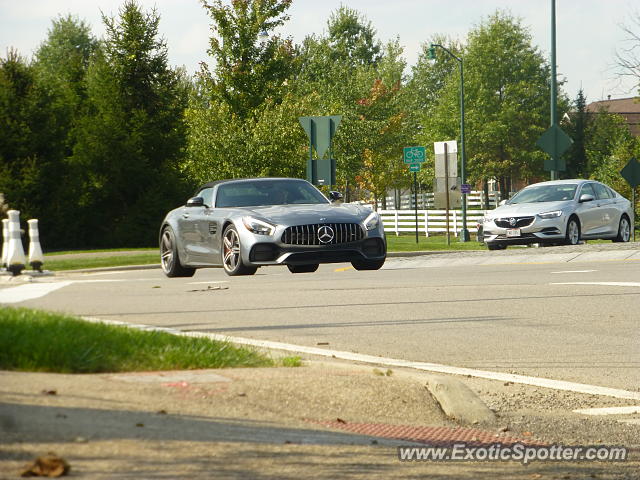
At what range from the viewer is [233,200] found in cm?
1340

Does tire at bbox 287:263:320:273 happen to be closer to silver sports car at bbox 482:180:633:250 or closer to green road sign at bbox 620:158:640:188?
silver sports car at bbox 482:180:633:250

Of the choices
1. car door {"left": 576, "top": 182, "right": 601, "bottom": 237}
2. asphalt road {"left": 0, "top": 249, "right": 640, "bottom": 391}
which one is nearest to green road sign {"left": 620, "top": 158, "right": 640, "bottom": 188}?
car door {"left": 576, "top": 182, "right": 601, "bottom": 237}

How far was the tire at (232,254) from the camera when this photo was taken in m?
12.3

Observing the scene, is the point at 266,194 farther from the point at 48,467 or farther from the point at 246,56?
the point at 246,56

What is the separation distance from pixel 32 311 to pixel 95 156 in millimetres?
30112

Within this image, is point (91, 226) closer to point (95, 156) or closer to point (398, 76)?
point (95, 156)

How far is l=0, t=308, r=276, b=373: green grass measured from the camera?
23.5 ft

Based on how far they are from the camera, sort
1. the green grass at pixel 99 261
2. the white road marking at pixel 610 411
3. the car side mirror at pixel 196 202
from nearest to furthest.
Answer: the white road marking at pixel 610 411
the car side mirror at pixel 196 202
the green grass at pixel 99 261

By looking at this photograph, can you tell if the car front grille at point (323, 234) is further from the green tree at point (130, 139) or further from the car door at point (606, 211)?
the green tree at point (130, 139)

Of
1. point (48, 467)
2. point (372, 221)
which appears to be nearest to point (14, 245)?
point (372, 221)

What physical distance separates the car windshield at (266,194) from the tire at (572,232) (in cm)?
1298

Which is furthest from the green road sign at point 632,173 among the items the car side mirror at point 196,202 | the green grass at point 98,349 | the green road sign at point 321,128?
the green grass at point 98,349

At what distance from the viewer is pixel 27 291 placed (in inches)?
671

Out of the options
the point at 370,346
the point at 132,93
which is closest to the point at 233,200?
the point at 370,346
